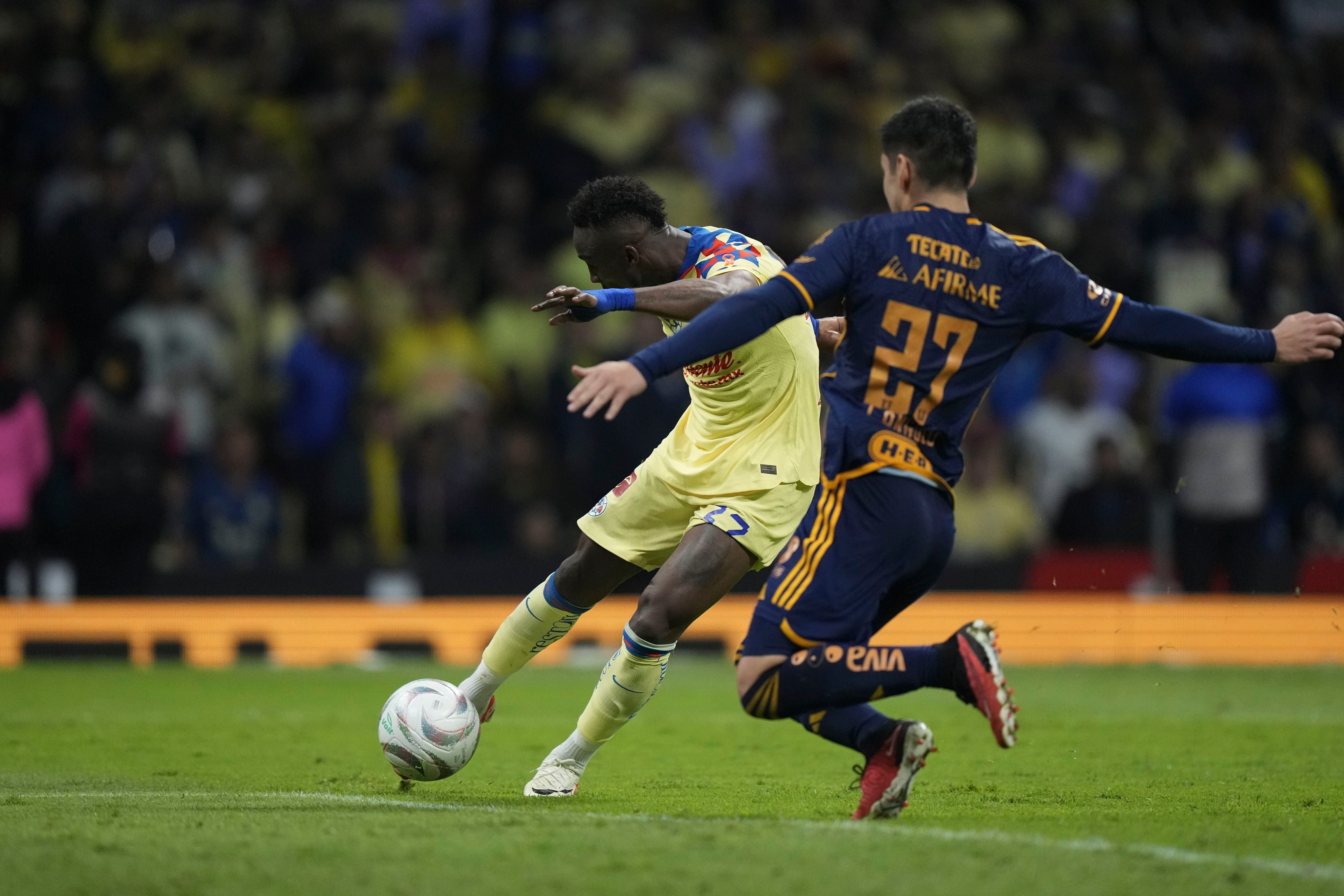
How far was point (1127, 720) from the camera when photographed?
9383 millimetres

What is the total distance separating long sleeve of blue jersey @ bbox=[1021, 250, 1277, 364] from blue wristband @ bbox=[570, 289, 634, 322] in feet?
4.42

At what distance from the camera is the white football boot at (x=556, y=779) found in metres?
6.17

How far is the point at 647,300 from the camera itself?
5.71 m

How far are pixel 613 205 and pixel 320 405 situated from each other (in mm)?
7368

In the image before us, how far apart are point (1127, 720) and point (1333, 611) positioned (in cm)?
427

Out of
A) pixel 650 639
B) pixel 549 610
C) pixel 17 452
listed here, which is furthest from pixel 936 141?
pixel 17 452

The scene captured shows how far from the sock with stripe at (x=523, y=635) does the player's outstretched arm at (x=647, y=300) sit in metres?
1.22

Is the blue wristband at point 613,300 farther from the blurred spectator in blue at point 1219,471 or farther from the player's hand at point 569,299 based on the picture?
the blurred spectator in blue at point 1219,471

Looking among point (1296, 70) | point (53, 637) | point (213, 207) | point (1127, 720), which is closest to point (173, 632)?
point (53, 637)

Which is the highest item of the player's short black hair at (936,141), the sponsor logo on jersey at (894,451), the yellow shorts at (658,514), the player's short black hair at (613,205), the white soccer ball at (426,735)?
the player's short black hair at (936,141)

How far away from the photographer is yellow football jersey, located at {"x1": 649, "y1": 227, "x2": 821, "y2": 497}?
629 cm

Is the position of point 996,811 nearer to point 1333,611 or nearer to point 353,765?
point 353,765

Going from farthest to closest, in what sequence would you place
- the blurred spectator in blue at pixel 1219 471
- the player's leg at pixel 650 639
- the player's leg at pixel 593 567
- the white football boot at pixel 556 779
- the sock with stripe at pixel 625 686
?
the blurred spectator in blue at pixel 1219 471, the player's leg at pixel 593 567, the white football boot at pixel 556 779, the sock with stripe at pixel 625 686, the player's leg at pixel 650 639

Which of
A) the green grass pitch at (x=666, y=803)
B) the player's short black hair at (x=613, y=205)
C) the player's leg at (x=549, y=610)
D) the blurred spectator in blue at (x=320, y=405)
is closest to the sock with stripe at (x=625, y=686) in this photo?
the green grass pitch at (x=666, y=803)
